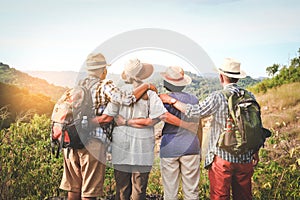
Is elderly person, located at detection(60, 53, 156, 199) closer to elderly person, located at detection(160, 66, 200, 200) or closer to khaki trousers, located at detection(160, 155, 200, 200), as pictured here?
elderly person, located at detection(160, 66, 200, 200)

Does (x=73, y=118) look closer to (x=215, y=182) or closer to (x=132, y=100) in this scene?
(x=132, y=100)

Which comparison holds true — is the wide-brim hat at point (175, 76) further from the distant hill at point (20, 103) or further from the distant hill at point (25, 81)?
the distant hill at point (25, 81)

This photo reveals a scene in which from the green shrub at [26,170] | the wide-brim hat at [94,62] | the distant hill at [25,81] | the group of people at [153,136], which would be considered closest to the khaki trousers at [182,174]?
the group of people at [153,136]

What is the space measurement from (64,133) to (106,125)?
328mm

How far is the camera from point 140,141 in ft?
10.8

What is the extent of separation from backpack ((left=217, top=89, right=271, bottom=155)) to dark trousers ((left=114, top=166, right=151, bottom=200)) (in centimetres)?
63

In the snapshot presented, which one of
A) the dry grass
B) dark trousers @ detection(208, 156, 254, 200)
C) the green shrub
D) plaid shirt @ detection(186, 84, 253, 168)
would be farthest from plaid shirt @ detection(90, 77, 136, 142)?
the dry grass

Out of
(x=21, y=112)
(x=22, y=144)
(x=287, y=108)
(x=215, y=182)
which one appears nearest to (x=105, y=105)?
(x=215, y=182)

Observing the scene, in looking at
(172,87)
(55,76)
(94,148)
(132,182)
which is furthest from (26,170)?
(172,87)

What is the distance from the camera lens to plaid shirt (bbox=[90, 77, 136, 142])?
3.21 metres

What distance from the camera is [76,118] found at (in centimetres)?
330

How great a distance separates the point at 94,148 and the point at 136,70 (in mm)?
695

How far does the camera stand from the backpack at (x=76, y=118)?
327 centimetres

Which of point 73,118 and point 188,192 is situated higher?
point 73,118
